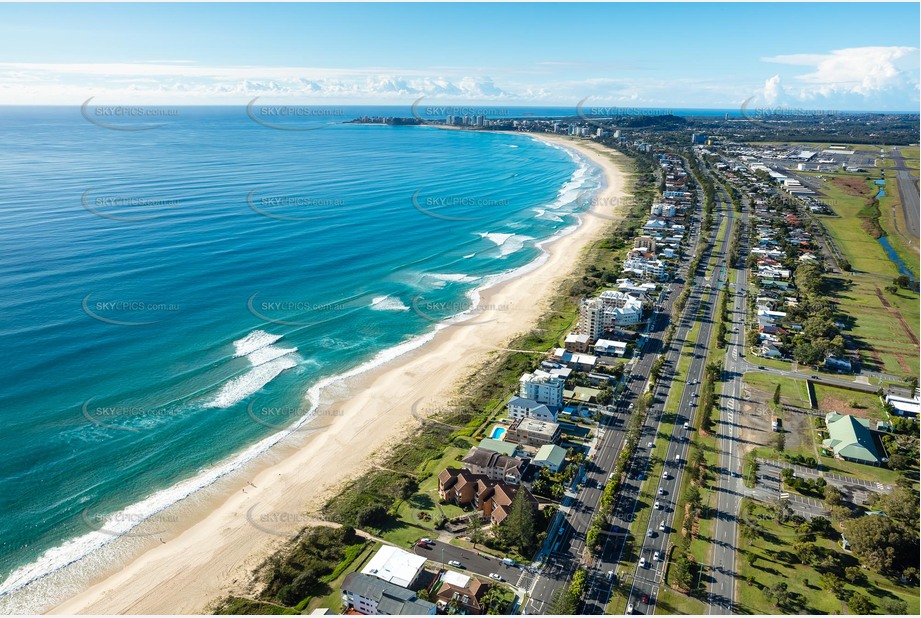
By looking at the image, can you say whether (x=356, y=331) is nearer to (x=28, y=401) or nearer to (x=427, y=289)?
(x=427, y=289)

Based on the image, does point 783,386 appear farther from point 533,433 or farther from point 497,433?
point 497,433

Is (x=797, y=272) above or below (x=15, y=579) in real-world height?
above

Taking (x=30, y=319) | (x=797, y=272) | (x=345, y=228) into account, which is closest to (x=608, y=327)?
(x=797, y=272)

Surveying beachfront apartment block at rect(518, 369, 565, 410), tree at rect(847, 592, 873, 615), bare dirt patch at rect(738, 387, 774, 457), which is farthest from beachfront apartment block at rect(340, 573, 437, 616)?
bare dirt patch at rect(738, 387, 774, 457)

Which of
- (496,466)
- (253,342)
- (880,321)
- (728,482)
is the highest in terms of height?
(880,321)

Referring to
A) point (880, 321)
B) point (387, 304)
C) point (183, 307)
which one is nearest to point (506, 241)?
point (387, 304)
